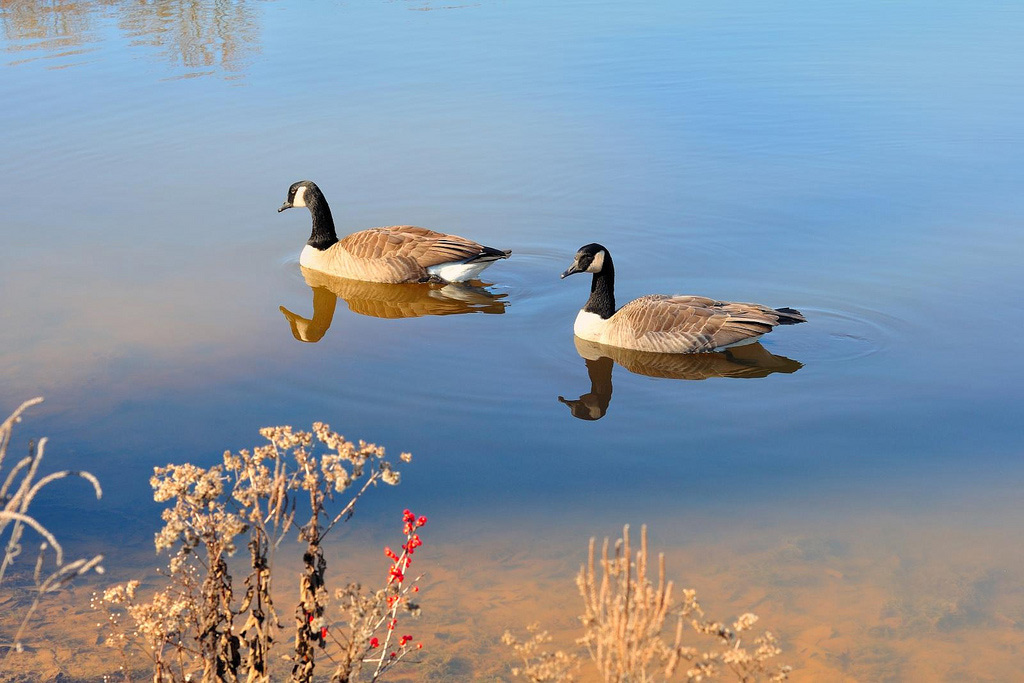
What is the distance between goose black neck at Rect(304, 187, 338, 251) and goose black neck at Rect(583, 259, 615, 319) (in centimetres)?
427

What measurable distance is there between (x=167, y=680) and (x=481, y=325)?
279 inches

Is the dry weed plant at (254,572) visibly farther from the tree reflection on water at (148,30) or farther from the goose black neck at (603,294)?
the tree reflection on water at (148,30)

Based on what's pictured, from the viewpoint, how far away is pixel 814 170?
16047mm

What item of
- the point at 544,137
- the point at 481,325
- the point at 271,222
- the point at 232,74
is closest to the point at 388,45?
the point at 232,74

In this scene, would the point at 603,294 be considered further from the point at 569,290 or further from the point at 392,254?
the point at 392,254

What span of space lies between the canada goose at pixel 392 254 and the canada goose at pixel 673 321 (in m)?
2.06

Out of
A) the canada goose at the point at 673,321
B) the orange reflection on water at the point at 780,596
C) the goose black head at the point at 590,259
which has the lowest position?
the orange reflection on water at the point at 780,596

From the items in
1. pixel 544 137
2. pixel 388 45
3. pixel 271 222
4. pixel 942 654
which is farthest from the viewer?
pixel 388 45

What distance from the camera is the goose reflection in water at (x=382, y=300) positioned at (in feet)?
41.0

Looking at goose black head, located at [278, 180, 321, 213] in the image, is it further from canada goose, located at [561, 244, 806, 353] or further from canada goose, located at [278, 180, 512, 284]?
canada goose, located at [561, 244, 806, 353]

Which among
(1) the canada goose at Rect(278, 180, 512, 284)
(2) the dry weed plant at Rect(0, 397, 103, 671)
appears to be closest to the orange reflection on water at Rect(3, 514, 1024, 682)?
(2) the dry weed plant at Rect(0, 397, 103, 671)

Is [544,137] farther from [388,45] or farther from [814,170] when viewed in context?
[388,45]

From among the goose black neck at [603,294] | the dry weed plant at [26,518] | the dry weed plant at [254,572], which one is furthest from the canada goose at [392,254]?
the dry weed plant at [254,572]

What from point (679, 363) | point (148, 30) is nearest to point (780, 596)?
point (679, 363)
